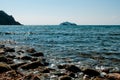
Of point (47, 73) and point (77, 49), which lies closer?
point (47, 73)

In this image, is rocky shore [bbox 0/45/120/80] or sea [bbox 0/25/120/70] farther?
sea [bbox 0/25/120/70]

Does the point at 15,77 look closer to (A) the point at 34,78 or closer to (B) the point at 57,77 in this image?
(A) the point at 34,78

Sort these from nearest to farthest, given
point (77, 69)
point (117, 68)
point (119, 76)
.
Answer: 1. point (119, 76)
2. point (77, 69)
3. point (117, 68)

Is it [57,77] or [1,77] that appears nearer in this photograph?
[1,77]

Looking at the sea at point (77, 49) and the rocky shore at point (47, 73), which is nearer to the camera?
the rocky shore at point (47, 73)

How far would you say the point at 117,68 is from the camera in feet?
56.3

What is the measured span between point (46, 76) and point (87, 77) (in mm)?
2510

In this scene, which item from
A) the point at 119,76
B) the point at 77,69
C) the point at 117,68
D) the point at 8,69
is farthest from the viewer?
the point at 117,68

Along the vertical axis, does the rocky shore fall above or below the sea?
above

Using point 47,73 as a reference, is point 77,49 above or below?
below

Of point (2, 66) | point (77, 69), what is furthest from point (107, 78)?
point (2, 66)

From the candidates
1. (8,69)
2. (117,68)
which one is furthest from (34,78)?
(117,68)

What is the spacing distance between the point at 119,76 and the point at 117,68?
4.00 metres

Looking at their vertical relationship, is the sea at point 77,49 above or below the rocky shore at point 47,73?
below
